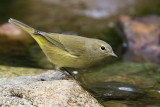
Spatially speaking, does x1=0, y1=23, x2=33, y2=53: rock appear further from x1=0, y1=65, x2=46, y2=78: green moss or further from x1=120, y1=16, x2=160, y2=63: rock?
x1=120, y1=16, x2=160, y2=63: rock

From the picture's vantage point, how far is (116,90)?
207 inches

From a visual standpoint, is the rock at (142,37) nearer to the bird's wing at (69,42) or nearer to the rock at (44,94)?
the bird's wing at (69,42)

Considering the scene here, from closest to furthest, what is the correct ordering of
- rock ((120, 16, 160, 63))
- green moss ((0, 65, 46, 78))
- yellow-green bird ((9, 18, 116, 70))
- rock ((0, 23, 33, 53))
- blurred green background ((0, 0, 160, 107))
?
yellow-green bird ((9, 18, 116, 70)) < green moss ((0, 65, 46, 78)) < blurred green background ((0, 0, 160, 107)) < rock ((0, 23, 33, 53)) < rock ((120, 16, 160, 63))

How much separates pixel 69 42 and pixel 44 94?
Result: 1.33m

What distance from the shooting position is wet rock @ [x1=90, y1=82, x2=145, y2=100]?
5.03 meters

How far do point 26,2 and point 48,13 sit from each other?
3.64 feet

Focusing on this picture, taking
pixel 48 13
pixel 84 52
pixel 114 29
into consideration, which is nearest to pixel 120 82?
pixel 84 52

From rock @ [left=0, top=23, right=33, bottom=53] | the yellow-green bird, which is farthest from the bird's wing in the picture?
rock @ [left=0, top=23, right=33, bottom=53]

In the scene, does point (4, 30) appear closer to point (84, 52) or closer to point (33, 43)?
point (33, 43)

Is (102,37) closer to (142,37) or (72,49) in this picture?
(142,37)

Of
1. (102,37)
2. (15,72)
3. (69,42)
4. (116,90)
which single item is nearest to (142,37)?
(102,37)

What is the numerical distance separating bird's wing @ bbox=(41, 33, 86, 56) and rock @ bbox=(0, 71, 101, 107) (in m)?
0.73

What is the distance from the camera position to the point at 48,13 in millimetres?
10039

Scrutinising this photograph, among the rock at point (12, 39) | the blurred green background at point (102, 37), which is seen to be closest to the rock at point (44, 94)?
the blurred green background at point (102, 37)
